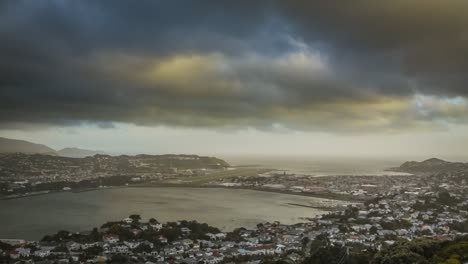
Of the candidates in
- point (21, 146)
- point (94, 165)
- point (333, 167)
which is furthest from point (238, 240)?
point (21, 146)

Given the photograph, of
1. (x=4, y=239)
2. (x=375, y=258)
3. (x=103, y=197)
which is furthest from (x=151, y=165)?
(x=375, y=258)

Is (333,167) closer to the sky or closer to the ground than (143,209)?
closer to the sky

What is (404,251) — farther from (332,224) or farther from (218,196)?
(218,196)

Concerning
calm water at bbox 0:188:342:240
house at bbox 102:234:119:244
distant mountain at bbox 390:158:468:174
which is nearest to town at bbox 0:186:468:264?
house at bbox 102:234:119:244

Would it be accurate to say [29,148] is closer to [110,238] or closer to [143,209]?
[143,209]

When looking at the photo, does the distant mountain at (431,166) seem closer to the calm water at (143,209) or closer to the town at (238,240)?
the calm water at (143,209)

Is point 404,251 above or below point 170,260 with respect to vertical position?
above

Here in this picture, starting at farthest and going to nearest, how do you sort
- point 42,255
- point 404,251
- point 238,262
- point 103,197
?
point 103,197, point 42,255, point 238,262, point 404,251

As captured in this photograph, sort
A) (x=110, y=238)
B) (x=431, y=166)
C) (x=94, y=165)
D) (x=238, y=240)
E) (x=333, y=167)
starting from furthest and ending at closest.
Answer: (x=333, y=167) → (x=94, y=165) → (x=431, y=166) → (x=238, y=240) → (x=110, y=238)

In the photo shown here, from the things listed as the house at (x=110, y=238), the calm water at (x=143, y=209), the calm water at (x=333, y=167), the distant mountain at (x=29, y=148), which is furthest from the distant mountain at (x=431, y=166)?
the distant mountain at (x=29, y=148)
